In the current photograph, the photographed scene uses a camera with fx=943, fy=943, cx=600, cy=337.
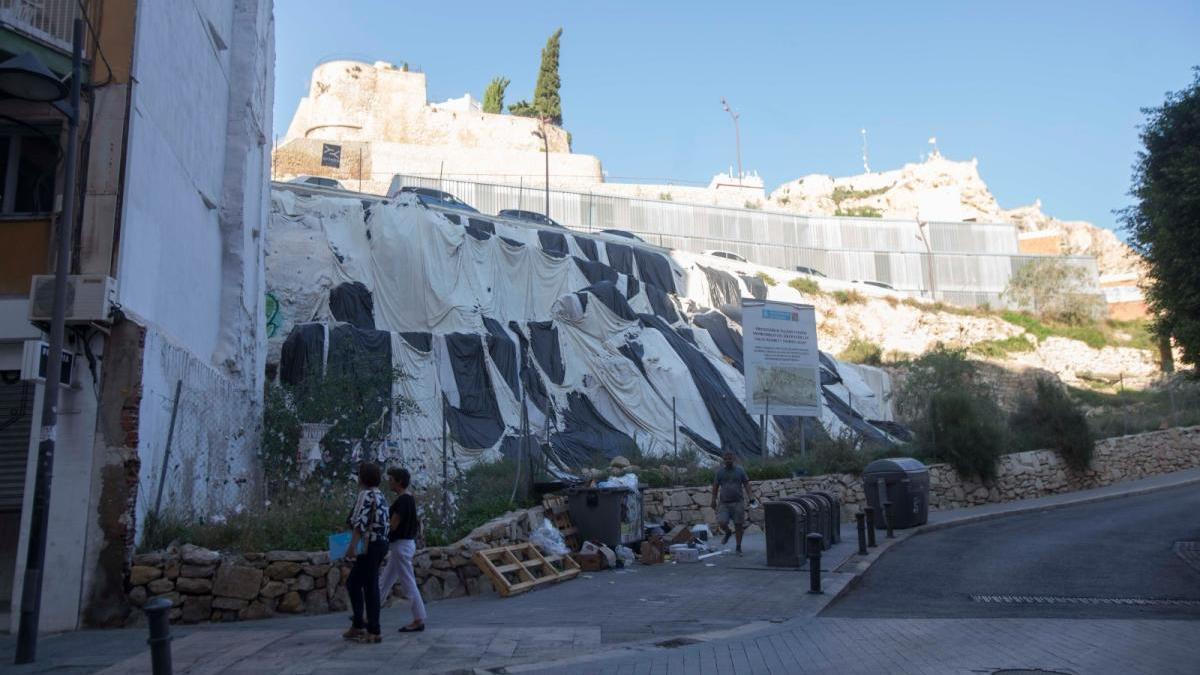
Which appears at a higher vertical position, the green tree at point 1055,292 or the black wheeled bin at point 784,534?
the green tree at point 1055,292

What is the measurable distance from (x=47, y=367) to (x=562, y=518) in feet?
24.9

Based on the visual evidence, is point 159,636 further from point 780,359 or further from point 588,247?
point 588,247

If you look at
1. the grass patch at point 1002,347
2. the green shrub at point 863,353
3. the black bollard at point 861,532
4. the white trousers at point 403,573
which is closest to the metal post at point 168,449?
the white trousers at point 403,573

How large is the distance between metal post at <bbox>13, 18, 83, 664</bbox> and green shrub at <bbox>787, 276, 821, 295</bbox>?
39.4 metres

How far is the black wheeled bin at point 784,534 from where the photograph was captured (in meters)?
12.9

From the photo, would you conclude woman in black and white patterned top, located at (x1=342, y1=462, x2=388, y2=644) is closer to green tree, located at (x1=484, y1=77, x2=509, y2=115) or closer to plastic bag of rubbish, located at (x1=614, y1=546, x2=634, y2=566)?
plastic bag of rubbish, located at (x1=614, y1=546, x2=634, y2=566)

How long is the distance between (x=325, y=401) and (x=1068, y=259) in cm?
4710

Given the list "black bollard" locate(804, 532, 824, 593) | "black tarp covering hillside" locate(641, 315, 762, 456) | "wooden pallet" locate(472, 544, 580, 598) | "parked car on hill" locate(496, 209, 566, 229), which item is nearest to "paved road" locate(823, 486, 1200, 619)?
"black bollard" locate(804, 532, 824, 593)

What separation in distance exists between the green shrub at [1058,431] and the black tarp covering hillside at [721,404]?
7027 mm

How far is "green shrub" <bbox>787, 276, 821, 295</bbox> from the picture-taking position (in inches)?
1785

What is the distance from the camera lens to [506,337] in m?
25.9

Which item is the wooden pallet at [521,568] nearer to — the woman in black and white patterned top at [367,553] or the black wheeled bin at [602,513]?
the black wheeled bin at [602,513]

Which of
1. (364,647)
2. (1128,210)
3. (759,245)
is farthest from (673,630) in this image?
(759,245)

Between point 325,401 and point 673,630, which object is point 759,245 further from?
point 673,630
